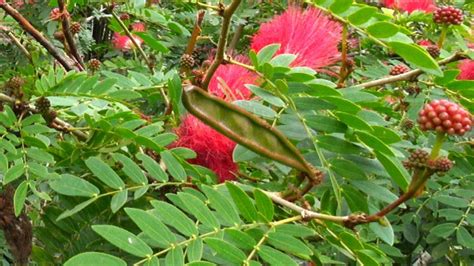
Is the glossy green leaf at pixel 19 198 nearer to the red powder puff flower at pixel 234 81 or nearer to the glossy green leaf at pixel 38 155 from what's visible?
the glossy green leaf at pixel 38 155

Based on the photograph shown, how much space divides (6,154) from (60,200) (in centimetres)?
11

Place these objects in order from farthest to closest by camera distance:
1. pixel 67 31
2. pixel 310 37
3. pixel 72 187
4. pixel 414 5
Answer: pixel 414 5 → pixel 67 31 → pixel 310 37 → pixel 72 187

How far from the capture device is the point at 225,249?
2.51 ft

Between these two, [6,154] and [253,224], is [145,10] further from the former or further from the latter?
[253,224]

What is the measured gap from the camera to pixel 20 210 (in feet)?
3.09

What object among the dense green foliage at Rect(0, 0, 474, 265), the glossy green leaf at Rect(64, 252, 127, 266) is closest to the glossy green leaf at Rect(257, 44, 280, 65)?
the dense green foliage at Rect(0, 0, 474, 265)

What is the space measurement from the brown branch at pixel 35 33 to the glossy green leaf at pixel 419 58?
697 millimetres

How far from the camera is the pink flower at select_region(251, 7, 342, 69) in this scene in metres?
1.19

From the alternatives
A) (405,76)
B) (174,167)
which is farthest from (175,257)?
(405,76)

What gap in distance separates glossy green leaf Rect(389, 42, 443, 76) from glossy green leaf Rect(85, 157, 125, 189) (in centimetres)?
41

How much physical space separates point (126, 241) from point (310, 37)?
548 mm

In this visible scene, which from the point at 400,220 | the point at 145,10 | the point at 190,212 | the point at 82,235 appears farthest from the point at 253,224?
the point at 145,10

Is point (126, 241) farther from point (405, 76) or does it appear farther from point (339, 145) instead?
point (405, 76)

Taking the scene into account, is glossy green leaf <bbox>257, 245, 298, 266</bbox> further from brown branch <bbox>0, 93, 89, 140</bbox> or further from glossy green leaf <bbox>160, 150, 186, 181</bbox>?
brown branch <bbox>0, 93, 89, 140</bbox>
